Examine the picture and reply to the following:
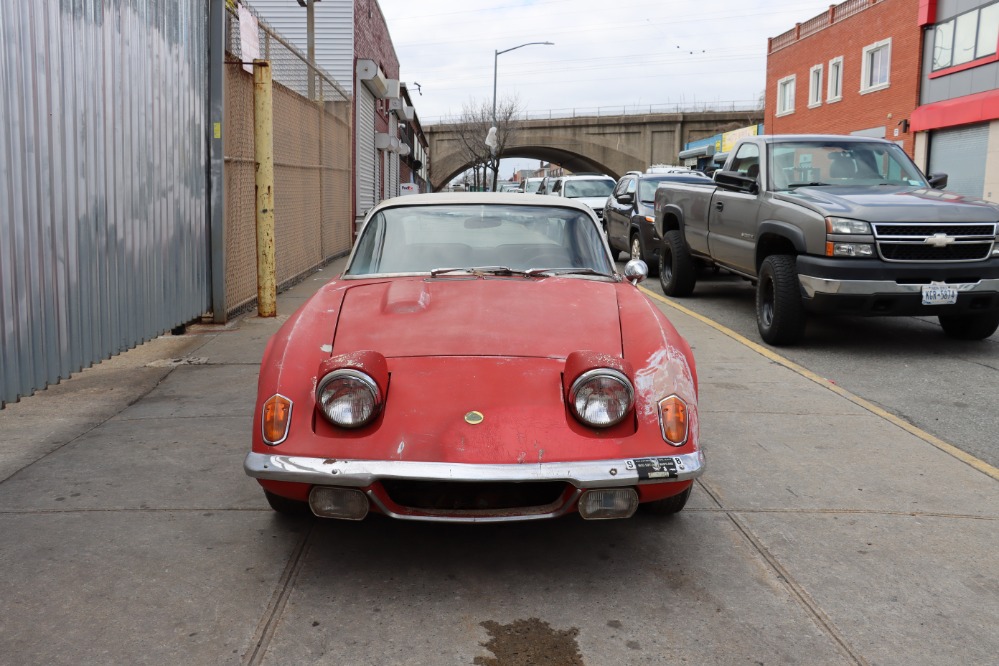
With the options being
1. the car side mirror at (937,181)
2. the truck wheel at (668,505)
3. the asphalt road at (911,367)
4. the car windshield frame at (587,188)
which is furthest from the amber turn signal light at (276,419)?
the car windshield frame at (587,188)

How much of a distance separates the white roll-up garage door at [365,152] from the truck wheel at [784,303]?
1584cm

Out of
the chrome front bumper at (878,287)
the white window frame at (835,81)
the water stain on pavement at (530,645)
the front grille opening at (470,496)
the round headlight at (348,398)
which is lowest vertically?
the water stain on pavement at (530,645)

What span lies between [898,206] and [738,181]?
1675 millimetres

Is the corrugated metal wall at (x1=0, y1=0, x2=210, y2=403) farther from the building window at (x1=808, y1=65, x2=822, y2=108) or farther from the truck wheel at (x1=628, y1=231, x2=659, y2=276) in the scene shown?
the building window at (x1=808, y1=65, x2=822, y2=108)

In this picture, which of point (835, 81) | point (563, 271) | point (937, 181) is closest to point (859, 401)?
point (563, 271)

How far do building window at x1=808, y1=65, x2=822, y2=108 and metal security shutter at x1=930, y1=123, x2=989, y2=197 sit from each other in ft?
26.0

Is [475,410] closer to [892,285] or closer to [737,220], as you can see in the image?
[892,285]

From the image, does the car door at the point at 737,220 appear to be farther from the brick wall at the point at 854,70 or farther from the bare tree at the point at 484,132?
the bare tree at the point at 484,132

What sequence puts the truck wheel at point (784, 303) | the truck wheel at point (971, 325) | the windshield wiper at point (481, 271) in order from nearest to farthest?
the windshield wiper at point (481, 271) < the truck wheel at point (784, 303) < the truck wheel at point (971, 325)

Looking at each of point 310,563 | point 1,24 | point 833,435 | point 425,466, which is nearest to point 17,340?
point 1,24

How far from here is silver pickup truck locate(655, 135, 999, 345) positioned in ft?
24.1

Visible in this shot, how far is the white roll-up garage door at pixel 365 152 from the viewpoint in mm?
24219

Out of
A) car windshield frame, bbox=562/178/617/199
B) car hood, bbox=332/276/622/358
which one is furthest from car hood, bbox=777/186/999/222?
car windshield frame, bbox=562/178/617/199

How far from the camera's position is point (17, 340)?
15.4 ft
